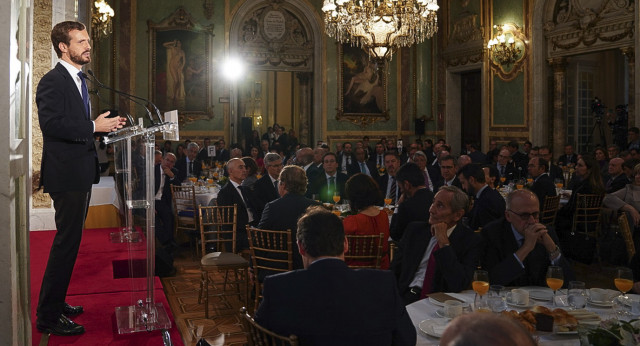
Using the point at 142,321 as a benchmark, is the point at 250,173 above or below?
above

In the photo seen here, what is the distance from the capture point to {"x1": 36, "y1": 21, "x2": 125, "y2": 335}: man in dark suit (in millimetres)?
3346

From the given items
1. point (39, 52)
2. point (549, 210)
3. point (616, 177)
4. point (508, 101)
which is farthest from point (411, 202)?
point (508, 101)

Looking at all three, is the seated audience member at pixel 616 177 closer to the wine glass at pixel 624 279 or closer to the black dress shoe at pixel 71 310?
the wine glass at pixel 624 279

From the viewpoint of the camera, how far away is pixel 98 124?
338cm

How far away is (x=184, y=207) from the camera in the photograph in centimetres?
806

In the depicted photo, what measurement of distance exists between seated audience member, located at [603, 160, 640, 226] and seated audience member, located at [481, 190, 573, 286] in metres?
3.42

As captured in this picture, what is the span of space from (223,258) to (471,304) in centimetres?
315

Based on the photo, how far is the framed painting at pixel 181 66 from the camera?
587 inches

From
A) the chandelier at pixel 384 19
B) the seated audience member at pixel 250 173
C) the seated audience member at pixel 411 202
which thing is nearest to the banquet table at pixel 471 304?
the seated audience member at pixel 411 202

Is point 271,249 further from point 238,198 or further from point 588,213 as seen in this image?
point 588,213

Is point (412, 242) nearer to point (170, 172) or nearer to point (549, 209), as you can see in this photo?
point (549, 209)

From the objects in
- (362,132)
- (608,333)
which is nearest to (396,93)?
(362,132)

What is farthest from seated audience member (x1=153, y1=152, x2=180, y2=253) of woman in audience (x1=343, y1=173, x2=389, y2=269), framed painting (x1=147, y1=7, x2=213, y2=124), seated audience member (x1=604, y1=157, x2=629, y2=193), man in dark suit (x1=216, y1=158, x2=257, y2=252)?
framed painting (x1=147, y1=7, x2=213, y2=124)

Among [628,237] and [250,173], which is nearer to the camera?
[628,237]
